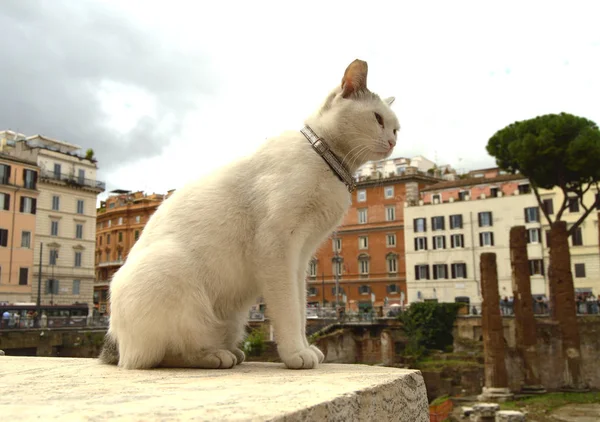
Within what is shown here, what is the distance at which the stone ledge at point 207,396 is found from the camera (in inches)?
55.0

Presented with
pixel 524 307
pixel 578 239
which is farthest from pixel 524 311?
pixel 578 239

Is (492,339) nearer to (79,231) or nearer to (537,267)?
(537,267)

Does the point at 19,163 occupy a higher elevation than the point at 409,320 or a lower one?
higher

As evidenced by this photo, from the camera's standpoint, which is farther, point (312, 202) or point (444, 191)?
point (444, 191)

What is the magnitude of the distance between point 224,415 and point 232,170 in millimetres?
1812

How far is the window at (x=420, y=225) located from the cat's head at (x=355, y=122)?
44239mm

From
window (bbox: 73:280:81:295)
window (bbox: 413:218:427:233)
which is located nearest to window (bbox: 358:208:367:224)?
window (bbox: 413:218:427:233)

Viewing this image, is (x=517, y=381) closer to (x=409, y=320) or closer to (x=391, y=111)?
(x=409, y=320)


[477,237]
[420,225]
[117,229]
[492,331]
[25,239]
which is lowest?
[492,331]

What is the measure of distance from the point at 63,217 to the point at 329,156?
41286 mm

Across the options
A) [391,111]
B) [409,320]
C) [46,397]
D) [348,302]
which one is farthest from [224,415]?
[348,302]

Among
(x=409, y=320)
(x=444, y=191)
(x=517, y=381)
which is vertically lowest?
(x=517, y=381)

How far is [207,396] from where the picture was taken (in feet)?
5.38

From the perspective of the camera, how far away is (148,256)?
2697 mm
